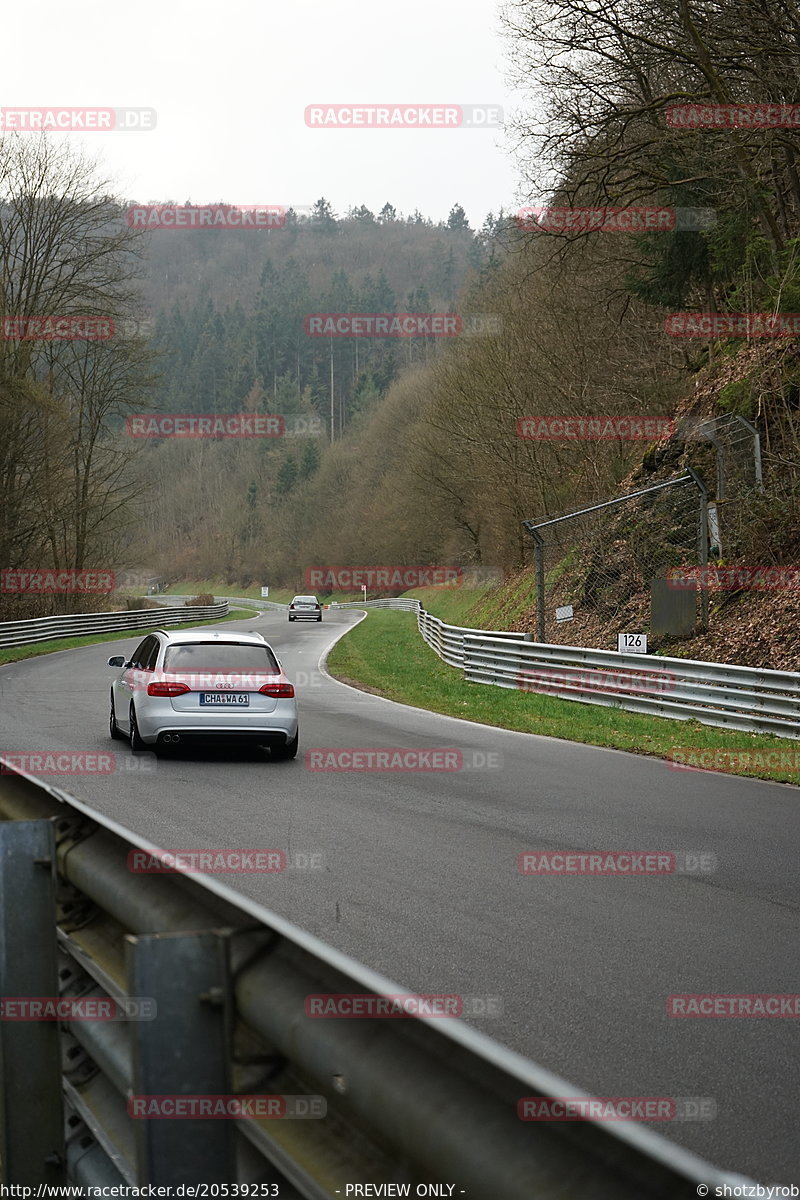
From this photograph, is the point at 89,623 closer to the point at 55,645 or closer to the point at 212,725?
the point at 55,645

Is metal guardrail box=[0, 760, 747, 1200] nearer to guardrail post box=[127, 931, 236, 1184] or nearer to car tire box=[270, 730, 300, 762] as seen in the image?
guardrail post box=[127, 931, 236, 1184]

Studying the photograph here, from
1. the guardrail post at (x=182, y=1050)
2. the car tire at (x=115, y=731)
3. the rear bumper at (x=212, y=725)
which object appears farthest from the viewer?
the car tire at (x=115, y=731)

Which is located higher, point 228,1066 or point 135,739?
point 228,1066

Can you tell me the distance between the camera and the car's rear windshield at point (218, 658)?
14.4 m

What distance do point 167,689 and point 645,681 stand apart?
783 cm

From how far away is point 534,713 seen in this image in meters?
20.1

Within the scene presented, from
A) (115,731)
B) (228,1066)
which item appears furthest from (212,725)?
(228,1066)

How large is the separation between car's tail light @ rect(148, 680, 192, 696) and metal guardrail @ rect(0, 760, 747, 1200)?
10.6 m

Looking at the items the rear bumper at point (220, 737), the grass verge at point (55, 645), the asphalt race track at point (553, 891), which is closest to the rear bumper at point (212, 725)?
the rear bumper at point (220, 737)

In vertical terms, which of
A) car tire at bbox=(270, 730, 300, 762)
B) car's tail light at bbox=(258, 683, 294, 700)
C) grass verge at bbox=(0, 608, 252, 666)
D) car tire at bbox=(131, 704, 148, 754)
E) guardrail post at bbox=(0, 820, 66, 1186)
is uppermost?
guardrail post at bbox=(0, 820, 66, 1186)

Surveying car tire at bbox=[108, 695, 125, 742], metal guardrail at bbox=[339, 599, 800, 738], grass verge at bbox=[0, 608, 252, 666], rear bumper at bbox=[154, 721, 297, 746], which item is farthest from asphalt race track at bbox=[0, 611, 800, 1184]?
grass verge at bbox=[0, 608, 252, 666]

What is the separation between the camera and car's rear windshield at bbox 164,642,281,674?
47.3ft

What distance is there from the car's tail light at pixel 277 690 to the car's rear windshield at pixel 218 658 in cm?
25

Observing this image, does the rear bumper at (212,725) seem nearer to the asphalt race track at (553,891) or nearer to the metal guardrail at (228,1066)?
the asphalt race track at (553,891)
